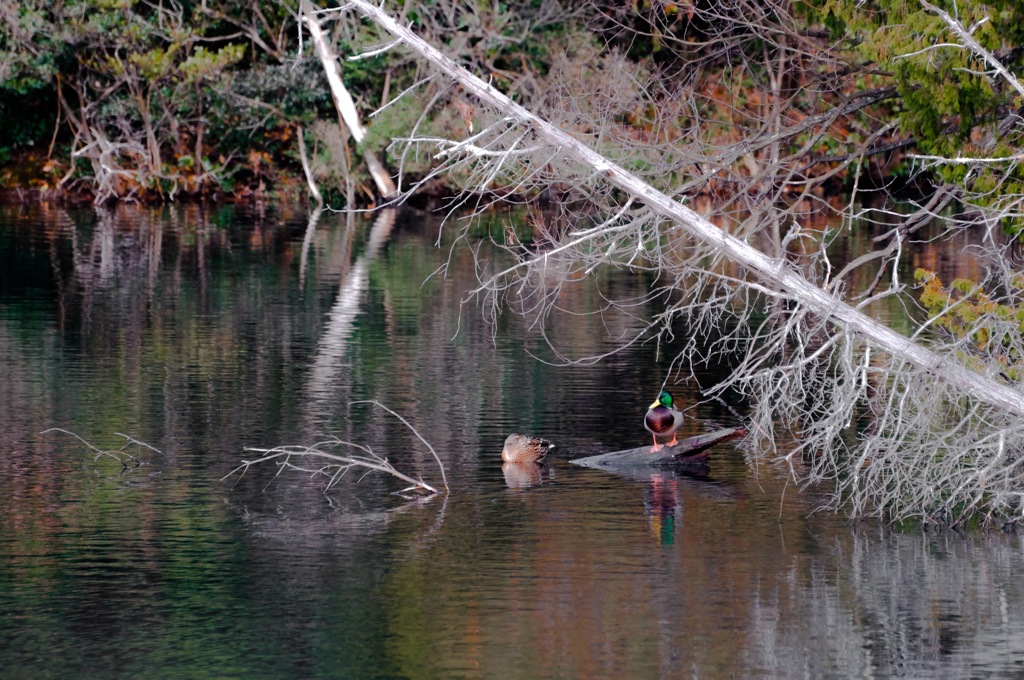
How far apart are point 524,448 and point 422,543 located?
8.16 ft

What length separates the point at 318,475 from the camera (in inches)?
520

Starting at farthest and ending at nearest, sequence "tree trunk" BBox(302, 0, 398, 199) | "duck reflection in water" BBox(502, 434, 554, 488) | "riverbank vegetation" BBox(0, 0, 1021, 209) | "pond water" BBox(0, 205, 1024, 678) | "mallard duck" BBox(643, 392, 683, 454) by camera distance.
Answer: "tree trunk" BBox(302, 0, 398, 199) < "riverbank vegetation" BBox(0, 0, 1021, 209) < "mallard duck" BBox(643, 392, 683, 454) < "duck reflection in water" BBox(502, 434, 554, 488) < "pond water" BBox(0, 205, 1024, 678)

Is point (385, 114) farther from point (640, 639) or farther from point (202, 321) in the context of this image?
point (640, 639)

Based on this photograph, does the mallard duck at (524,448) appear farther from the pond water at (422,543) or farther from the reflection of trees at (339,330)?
the reflection of trees at (339,330)

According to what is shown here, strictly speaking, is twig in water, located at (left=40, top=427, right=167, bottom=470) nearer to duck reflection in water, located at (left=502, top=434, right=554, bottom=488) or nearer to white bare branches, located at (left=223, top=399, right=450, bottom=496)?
white bare branches, located at (left=223, top=399, right=450, bottom=496)

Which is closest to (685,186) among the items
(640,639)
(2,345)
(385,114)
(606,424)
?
(606,424)

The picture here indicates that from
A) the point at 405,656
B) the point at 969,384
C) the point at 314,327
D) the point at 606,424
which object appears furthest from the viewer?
the point at 314,327

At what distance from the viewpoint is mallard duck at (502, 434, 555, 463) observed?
13500mm

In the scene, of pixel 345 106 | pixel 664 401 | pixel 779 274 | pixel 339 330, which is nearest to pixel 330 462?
pixel 664 401

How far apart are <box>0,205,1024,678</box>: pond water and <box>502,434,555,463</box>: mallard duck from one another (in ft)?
0.85

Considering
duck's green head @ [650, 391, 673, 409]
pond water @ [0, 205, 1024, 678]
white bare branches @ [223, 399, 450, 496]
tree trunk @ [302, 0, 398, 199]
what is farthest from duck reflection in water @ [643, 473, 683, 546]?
tree trunk @ [302, 0, 398, 199]

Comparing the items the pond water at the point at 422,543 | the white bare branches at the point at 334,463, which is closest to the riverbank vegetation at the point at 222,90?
the pond water at the point at 422,543

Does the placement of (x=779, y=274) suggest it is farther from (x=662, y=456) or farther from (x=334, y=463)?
(x=334, y=463)

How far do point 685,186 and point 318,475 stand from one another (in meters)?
3.71
